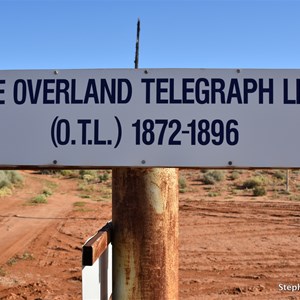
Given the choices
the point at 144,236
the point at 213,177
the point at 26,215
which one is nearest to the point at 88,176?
the point at 213,177

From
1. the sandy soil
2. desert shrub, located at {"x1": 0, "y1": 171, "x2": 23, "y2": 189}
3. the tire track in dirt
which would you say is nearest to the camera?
the sandy soil

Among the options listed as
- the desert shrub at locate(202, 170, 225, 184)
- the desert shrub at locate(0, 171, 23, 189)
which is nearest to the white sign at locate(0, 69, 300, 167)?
the desert shrub at locate(0, 171, 23, 189)

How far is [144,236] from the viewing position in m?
2.07

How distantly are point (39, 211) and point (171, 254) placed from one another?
53.3ft

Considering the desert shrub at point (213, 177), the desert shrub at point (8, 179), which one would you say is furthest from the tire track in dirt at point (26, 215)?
the desert shrub at point (213, 177)

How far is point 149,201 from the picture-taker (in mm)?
2090

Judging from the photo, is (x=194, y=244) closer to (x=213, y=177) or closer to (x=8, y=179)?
(x=8, y=179)

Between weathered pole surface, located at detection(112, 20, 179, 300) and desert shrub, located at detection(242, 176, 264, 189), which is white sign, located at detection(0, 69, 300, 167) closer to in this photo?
weathered pole surface, located at detection(112, 20, 179, 300)

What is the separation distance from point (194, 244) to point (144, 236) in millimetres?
10824

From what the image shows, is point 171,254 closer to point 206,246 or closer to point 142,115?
point 142,115

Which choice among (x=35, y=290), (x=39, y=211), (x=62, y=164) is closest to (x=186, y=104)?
(x=62, y=164)

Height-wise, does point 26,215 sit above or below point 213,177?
below

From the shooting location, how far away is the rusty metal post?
81.4 inches

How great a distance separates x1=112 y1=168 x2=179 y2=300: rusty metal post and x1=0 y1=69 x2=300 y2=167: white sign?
0.12 m
